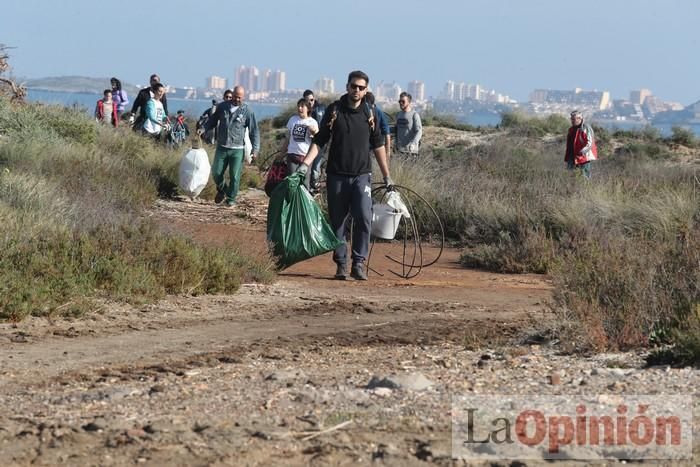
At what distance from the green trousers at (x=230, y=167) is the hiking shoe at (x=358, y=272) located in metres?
6.59

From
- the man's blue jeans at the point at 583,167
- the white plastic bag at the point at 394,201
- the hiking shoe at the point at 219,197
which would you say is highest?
the man's blue jeans at the point at 583,167

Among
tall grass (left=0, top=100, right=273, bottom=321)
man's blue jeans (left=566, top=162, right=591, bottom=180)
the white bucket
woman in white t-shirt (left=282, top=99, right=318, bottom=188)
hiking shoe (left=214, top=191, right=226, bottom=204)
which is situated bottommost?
hiking shoe (left=214, top=191, right=226, bottom=204)

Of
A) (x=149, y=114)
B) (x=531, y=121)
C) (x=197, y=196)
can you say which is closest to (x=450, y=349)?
(x=197, y=196)

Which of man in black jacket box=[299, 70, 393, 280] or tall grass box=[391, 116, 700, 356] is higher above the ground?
man in black jacket box=[299, 70, 393, 280]

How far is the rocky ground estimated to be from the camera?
228 inches

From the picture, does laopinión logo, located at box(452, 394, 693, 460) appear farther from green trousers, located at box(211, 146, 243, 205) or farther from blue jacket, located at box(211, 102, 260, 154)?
green trousers, located at box(211, 146, 243, 205)

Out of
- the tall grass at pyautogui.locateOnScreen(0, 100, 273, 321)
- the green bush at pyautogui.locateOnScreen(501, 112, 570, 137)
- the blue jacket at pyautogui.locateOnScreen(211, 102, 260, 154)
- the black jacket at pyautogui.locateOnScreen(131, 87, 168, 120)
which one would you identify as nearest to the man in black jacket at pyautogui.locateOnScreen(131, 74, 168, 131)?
the black jacket at pyautogui.locateOnScreen(131, 87, 168, 120)

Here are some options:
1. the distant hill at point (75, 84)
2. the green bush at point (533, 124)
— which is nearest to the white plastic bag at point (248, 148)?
the green bush at point (533, 124)

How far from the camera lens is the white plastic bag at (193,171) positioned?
19781mm

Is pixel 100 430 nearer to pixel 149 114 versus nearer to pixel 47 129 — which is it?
pixel 47 129

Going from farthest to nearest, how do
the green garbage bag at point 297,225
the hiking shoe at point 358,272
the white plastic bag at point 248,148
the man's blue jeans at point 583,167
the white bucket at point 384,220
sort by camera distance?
the man's blue jeans at point 583,167, the white plastic bag at point 248,148, the white bucket at point 384,220, the hiking shoe at point 358,272, the green garbage bag at point 297,225

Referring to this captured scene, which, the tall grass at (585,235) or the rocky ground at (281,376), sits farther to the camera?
the tall grass at (585,235)

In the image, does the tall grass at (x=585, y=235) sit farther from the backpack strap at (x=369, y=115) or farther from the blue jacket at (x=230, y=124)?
the blue jacket at (x=230, y=124)

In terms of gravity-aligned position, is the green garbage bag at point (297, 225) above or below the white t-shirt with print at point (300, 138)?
below
